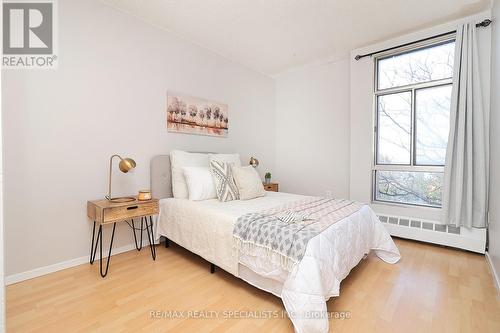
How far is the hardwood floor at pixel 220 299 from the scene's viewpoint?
144cm

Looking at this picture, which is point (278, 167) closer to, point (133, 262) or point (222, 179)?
point (222, 179)

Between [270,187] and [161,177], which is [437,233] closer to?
[270,187]

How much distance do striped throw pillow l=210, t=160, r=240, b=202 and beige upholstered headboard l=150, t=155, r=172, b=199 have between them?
1.78 ft

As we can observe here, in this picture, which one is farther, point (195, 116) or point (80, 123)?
point (195, 116)

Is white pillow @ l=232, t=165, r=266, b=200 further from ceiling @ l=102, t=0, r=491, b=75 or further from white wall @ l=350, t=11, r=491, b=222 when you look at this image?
ceiling @ l=102, t=0, r=491, b=75

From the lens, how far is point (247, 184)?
2.63 meters

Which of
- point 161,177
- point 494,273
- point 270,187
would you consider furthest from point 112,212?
point 494,273

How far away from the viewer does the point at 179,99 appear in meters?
2.92

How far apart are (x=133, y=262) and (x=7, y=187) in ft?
3.88

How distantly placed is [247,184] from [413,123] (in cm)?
226

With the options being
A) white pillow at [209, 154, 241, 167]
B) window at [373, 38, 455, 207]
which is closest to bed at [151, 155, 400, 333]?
white pillow at [209, 154, 241, 167]

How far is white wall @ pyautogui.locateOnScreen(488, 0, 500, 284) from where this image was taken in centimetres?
198

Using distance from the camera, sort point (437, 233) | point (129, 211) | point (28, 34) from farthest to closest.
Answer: point (437, 233) < point (129, 211) < point (28, 34)

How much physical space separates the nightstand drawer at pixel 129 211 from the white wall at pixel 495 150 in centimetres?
300
